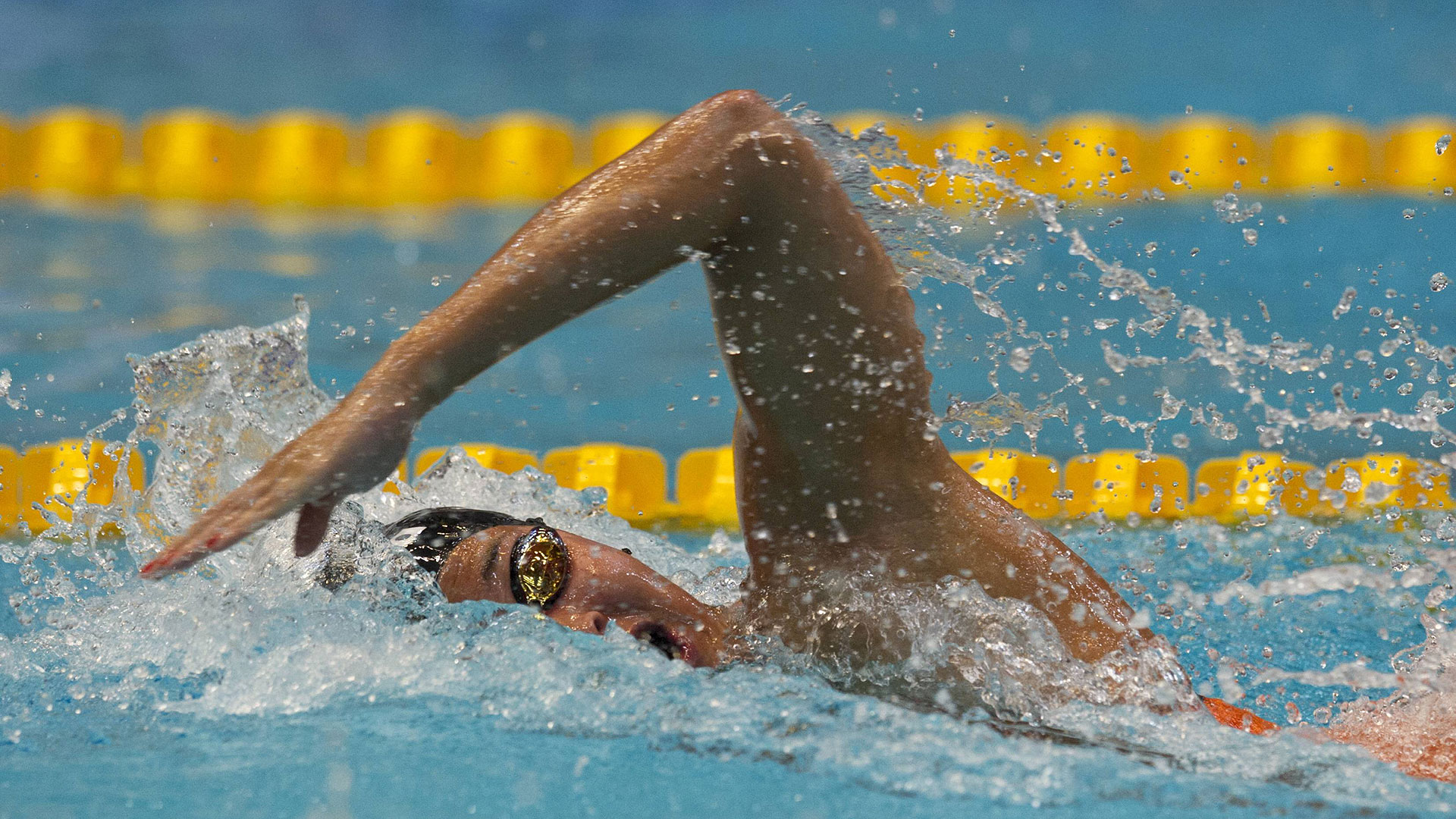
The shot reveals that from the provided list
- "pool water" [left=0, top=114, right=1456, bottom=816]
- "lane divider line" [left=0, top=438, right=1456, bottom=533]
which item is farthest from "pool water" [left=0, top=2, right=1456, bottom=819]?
"lane divider line" [left=0, top=438, right=1456, bottom=533]

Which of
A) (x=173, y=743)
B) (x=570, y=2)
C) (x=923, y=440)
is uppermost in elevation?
(x=570, y=2)

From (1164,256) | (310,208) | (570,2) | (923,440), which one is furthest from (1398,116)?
(923,440)

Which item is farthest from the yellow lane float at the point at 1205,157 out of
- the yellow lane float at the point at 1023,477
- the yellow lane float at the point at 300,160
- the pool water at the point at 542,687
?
the yellow lane float at the point at 300,160

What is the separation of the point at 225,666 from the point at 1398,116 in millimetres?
4473

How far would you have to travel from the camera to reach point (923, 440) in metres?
1.26

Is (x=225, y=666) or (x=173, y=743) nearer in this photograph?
(x=173, y=743)

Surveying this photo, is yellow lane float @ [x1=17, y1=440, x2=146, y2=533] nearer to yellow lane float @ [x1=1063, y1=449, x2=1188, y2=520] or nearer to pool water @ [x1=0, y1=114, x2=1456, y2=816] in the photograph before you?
pool water @ [x1=0, y1=114, x2=1456, y2=816]

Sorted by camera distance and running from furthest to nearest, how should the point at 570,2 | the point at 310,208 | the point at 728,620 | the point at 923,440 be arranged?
the point at 570,2 < the point at 310,208 < the point at 728,620 < the point at 923,440

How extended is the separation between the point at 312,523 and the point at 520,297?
0.25m

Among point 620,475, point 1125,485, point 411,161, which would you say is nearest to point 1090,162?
point 1125,485

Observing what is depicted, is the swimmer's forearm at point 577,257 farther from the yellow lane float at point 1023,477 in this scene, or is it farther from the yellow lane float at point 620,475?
the yellow lane float at point 620,475

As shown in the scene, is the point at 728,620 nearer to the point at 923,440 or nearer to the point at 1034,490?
the point at 923,440

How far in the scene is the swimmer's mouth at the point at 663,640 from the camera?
1.41 metres

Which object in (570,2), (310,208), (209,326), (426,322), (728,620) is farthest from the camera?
(570,2)
